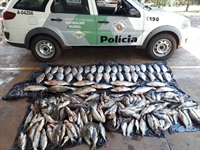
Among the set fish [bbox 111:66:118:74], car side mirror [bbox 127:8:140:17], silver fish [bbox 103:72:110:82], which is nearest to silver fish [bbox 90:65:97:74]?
silver fish [bbox 103:72:110:82]

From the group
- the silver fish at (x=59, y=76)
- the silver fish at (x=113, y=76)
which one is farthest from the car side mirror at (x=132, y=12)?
the silver fish at (x=59, y=76)

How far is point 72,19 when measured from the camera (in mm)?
4430

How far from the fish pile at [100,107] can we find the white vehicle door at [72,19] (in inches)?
41.2

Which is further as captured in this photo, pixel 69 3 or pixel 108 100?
pixel 69 3

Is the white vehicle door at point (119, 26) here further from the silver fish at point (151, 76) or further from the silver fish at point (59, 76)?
the silver fish at point (59, 76)

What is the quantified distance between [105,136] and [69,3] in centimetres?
337

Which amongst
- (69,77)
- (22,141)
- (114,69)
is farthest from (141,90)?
(22,141)

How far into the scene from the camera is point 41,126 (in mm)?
2740

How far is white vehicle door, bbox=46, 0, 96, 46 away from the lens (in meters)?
4.41

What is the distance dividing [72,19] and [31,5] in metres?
1.07

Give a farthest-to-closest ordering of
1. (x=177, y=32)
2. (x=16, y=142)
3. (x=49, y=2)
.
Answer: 1. (x=177, y=32)
2. (x=49, y=2)
3. (x=16, y=142)

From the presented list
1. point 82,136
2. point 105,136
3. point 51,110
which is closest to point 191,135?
point 105,136

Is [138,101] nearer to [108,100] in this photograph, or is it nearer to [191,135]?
[108,100]

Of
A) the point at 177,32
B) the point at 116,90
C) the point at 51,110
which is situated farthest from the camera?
the point at 177,32
